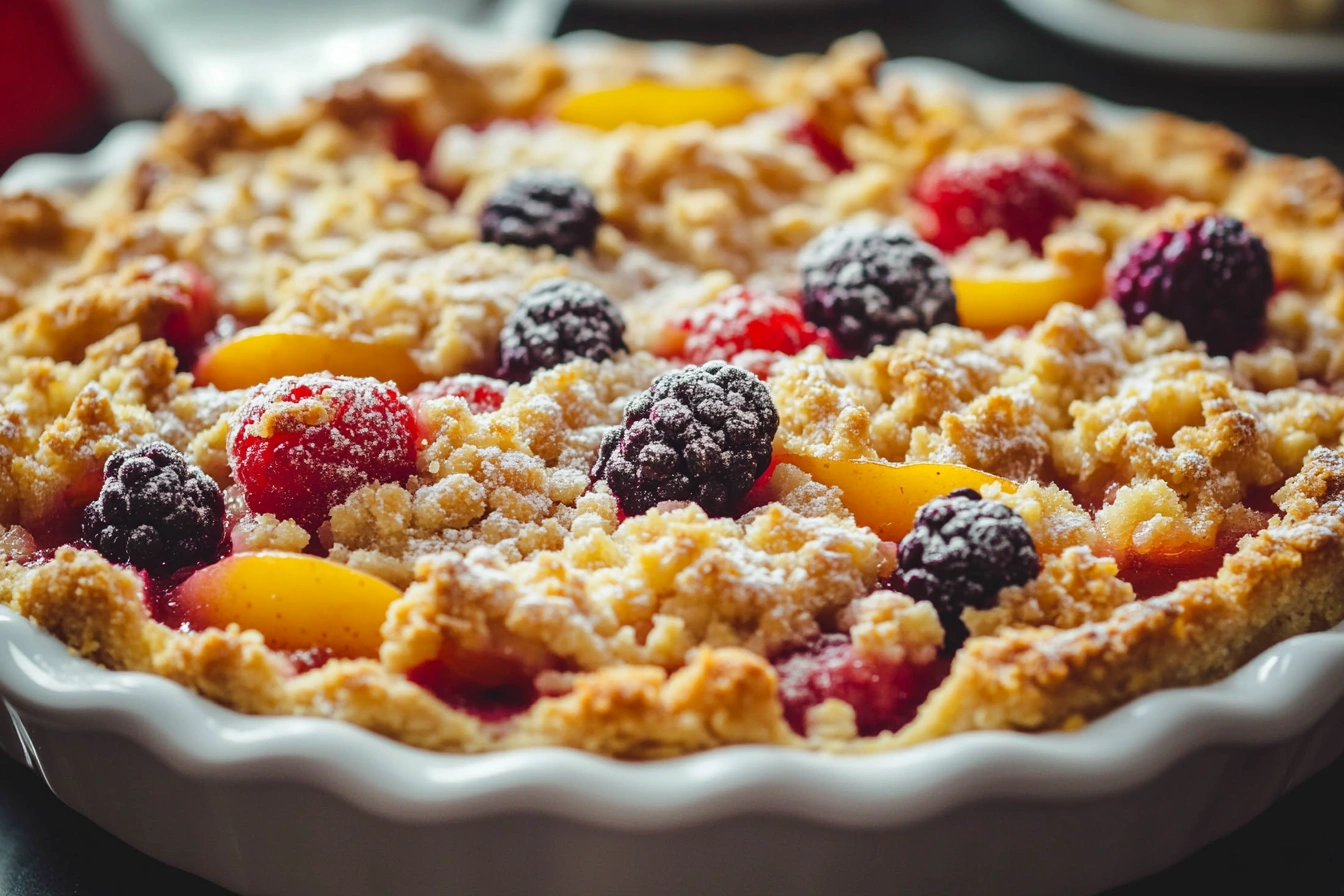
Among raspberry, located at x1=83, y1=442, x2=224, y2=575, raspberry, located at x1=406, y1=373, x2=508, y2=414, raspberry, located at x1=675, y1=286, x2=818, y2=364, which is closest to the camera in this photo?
raspberry, located at x1=83, y1=442, x2=224, y2=575

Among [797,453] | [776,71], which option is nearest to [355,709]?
[797,453]

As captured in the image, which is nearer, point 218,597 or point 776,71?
point 218,597

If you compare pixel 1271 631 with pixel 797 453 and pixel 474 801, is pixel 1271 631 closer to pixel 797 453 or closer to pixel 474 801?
pixel 797 453

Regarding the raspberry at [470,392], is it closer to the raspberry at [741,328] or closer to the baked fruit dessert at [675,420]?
the baked fruit dessert at [675,420]

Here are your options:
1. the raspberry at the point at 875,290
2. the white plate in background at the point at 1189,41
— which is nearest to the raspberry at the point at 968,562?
the raspberry at the point at 875,290

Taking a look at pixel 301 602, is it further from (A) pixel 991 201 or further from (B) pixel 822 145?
(B) pixel 822 145

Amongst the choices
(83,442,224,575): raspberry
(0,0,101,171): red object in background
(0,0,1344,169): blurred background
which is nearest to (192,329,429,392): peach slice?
(83,442,224,575): raspberry

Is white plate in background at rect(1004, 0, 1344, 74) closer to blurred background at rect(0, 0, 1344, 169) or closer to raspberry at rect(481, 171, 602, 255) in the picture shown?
blurred background at rect(0, 0, 1344, 169)
